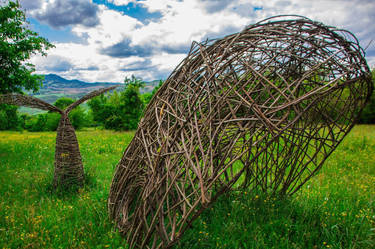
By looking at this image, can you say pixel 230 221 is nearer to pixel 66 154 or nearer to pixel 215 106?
pixel 215 106

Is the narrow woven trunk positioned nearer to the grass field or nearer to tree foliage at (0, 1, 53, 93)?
the grass field

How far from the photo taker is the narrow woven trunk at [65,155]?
434 centimetres

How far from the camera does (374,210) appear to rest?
3355 mm

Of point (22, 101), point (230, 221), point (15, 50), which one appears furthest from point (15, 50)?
point (230, 221)

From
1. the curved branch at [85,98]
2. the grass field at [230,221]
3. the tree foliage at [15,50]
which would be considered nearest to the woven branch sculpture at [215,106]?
the grass field at [230,221]

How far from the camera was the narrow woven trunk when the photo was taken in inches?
171

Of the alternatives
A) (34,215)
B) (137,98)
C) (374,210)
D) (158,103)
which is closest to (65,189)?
(34,215)

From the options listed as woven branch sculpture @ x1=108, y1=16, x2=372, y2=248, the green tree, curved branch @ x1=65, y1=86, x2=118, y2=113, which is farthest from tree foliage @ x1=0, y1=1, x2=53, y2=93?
woven branch sculpture @ x1=108, y1=16, x2=372, y2=248

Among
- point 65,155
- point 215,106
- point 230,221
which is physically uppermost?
point 215,106

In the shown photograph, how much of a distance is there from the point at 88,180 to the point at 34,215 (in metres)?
1.34

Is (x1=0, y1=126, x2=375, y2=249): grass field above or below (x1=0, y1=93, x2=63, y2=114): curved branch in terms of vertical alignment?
below

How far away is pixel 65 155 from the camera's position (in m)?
4.38

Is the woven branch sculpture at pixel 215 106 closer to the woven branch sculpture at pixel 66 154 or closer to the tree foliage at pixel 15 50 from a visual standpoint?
the woven branch sculpture at pixel 66 154

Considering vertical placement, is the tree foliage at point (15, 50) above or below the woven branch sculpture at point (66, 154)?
above
